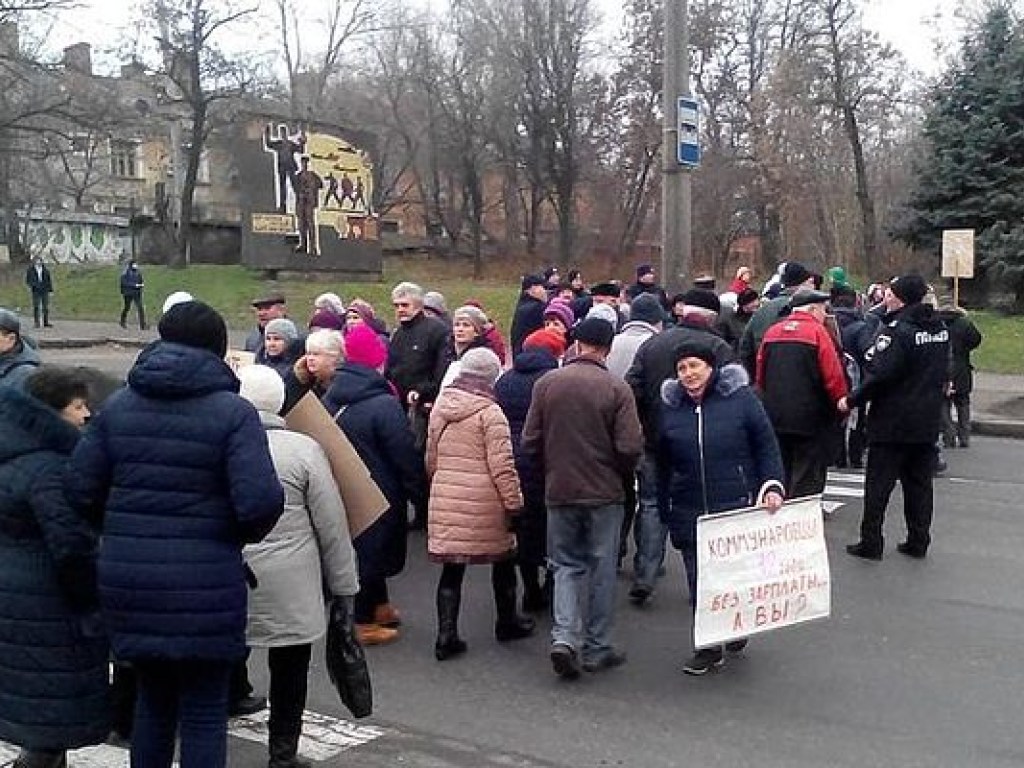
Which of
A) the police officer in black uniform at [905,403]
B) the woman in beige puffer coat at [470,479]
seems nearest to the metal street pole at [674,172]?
the police officer in black uniform at [905,403]

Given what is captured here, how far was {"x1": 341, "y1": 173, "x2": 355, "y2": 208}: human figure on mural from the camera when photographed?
3136 cm

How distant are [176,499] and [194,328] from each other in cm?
56

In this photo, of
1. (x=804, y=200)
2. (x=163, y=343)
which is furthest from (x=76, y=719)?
(x=804, y=200)

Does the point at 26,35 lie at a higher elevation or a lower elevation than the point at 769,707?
higher

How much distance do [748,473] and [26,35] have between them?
29.2 meters

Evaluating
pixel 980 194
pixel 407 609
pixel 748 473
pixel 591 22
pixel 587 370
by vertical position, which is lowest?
pixel 407 609

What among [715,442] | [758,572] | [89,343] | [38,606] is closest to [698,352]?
[715,442]

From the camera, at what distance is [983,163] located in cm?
2567

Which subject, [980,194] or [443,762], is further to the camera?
[980,194]

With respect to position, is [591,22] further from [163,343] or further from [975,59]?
[163,343]

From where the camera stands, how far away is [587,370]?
584cm

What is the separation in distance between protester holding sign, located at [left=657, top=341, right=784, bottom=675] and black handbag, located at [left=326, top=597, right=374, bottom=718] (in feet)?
6.63

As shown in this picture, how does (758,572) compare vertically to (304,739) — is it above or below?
above

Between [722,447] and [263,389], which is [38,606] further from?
[722,447]
